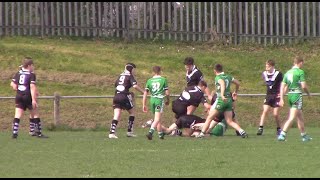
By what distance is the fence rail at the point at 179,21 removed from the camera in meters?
35.1

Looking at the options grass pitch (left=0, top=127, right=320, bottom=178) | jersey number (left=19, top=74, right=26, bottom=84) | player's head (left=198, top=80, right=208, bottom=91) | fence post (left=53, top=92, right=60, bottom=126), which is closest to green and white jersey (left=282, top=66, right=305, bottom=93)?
grass pitch (left=0, top=127, right=320, bottom=178)

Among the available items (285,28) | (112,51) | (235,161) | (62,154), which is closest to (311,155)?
(235,161)

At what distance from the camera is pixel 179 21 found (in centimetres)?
3562

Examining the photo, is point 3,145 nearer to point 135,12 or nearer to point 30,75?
point 30,75

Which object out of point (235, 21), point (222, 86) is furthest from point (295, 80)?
point (235, 21)

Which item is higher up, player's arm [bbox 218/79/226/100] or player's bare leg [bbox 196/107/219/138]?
player's arm [bbox 218/79/226/100]

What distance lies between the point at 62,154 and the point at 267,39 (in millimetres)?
20102

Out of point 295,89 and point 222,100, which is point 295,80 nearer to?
point 295,89

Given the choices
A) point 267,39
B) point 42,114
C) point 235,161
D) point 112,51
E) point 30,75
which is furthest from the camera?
point 267,39

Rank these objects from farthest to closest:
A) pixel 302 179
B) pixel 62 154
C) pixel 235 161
Answer: pixel 62 154, pixel 235 161, pixel 302 179

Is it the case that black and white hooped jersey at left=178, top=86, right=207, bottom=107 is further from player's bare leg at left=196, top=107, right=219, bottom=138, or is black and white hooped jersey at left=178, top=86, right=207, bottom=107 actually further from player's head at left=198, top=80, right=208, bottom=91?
player's bare leg at left=196, top=107, right=219, bottom=138

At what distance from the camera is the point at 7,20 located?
34.9m

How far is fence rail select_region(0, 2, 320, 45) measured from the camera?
115ft

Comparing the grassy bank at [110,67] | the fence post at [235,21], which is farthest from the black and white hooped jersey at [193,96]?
the fence post at [235,21]
